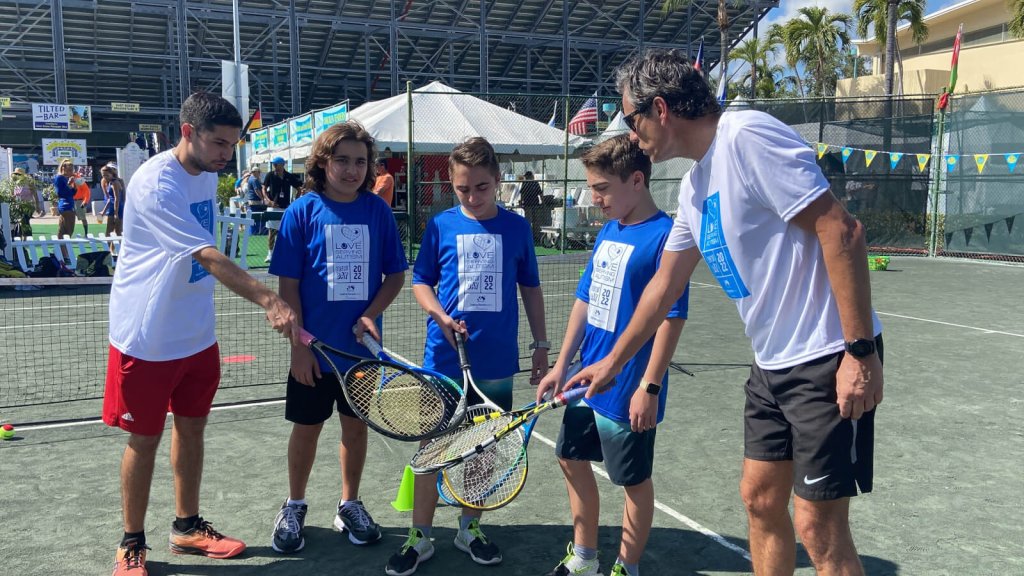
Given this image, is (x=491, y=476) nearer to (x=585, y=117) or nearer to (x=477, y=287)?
(x=477, y=287)

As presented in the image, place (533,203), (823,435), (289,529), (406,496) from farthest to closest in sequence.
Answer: (533,203)
(406,496)
(289,529)
(823,435)

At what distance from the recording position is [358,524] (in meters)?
3.68

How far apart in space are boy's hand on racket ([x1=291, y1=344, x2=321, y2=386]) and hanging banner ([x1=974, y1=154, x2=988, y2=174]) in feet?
55.1

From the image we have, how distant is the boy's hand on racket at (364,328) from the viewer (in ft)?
11.8

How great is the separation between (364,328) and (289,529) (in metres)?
0.97

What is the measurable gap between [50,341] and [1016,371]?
9.44 meters

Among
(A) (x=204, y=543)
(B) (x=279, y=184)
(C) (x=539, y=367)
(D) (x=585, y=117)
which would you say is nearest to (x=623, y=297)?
(C) (x=539, y=367)

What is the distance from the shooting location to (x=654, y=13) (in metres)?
46.5

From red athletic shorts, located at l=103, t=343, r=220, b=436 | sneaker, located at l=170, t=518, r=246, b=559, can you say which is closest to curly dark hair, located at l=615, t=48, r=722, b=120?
red athletic shorts, located at l=103, t=343, r=220, b=436

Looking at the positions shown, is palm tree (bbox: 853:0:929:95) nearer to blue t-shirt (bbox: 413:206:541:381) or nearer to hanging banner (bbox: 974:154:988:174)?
hanging banner (bbox: 974:154:988:174)

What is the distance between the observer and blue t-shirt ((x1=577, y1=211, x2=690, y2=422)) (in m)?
3.11

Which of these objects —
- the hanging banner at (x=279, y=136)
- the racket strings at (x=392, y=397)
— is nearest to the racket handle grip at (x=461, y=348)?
the racket strings at (x=392, y=397)

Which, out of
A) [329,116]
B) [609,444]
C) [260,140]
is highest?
[260,140]

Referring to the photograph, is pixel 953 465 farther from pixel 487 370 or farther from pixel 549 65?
pixel 549 65
